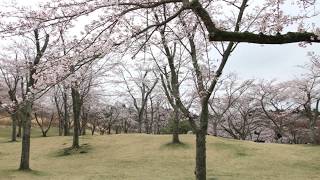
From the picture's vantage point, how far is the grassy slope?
2318 cm

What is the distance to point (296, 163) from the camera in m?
27.5

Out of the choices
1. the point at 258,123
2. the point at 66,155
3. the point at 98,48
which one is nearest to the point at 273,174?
the point at 66,155

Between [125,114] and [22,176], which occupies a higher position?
[125,114]

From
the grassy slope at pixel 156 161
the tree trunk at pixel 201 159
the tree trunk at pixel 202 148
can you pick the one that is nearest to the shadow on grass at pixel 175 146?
the grassy slope at pixel 156 161

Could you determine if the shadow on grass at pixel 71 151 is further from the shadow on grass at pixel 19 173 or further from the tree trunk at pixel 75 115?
the shadow on grass at pixel 19 173

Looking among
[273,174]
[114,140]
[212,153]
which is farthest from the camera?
[114,140]

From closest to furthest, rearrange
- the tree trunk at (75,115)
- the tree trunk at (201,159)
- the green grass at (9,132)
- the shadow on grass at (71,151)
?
1. the tree trunk at (201,159)
2. the shadow on grass at (71,151)
3. the tree trunk at (75,115)
4. the green grass at (9,132)

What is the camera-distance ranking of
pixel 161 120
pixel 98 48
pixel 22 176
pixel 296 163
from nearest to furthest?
pixel 98 48
pixel 22 176
pixel 296 163
pixel 161 120

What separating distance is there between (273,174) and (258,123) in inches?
1703

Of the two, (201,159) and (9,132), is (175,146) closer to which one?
(201,159)

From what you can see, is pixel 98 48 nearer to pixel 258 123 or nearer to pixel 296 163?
pixel 296 163

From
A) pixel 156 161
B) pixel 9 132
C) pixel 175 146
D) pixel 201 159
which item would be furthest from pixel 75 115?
pixel 9 132

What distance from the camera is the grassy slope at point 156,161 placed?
23184 millimetres

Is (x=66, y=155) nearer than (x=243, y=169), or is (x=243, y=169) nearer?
(x=243, y=169)
